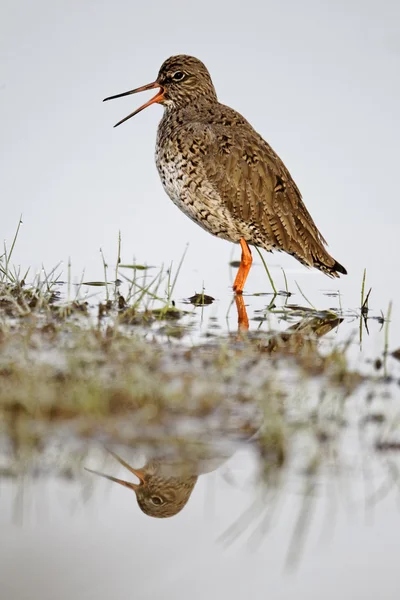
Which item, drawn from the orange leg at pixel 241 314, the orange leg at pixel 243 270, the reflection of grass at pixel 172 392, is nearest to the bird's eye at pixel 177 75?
the orange leg at pixel 243 270

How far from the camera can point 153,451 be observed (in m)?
4.34

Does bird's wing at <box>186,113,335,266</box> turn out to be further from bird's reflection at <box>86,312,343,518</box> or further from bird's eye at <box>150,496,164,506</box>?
bird's eye at <box>150,496,164,506</box>

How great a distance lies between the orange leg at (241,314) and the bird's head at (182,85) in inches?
86.5

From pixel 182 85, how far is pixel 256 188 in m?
1.67

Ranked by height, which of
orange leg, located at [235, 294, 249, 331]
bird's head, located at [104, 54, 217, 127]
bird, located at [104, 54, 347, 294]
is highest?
bird's head, located at [104, 54, 217, 127]

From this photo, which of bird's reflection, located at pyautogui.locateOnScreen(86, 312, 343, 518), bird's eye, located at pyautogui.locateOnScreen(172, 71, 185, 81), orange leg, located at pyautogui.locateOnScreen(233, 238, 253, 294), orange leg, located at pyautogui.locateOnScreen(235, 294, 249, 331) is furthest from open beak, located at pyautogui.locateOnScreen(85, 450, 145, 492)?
bird's eye, located at pyautogui.locateOnScreen(172, 71, 185, 81)

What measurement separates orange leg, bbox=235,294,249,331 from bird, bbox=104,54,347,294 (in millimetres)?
352

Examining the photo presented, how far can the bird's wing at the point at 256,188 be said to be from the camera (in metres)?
8.37

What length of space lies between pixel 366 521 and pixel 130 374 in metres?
1.69

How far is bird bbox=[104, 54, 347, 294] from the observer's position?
27.5 ft

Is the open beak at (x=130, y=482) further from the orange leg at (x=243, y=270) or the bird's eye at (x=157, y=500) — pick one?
the orange leg at (x=243, y=270)

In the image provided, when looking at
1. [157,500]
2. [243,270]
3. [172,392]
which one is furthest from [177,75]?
[157,500]

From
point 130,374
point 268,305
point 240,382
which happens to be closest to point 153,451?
point 130,374

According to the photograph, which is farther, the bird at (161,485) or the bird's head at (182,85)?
the bird's head at (182,85)
